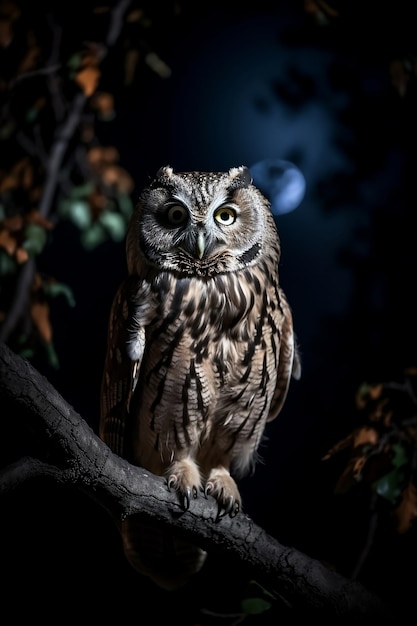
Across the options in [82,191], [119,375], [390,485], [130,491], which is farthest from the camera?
[82,191]

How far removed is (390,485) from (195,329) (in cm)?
70

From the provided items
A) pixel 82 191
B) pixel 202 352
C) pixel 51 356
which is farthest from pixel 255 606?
pixel 82 191

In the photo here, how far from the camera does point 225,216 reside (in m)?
1.31

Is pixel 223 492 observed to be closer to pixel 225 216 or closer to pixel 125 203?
pixel 225 216

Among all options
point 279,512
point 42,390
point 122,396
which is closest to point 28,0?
point 122,396

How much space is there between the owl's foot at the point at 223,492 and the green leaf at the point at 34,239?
A: 71 cm

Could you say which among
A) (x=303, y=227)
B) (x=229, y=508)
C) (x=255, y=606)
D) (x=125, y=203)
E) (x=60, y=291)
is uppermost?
(x=303, y=227)

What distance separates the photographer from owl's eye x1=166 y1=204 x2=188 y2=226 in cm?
128

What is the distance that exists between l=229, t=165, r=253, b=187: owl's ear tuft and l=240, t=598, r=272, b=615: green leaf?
100cm

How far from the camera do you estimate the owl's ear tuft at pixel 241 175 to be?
51.4 inches

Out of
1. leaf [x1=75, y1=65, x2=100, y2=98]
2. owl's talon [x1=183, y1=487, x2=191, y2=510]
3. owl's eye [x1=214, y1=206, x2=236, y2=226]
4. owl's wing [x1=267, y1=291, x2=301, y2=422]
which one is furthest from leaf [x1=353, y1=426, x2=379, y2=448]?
leaf [x1=75, y1=65, x2=100, y2=98]

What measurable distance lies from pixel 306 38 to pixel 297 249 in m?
0.61

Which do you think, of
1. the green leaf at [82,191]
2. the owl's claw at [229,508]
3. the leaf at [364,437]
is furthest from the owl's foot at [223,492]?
the green leaf at [82,191]

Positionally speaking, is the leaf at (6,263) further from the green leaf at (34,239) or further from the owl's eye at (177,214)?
the owl's eye at (177,214)
